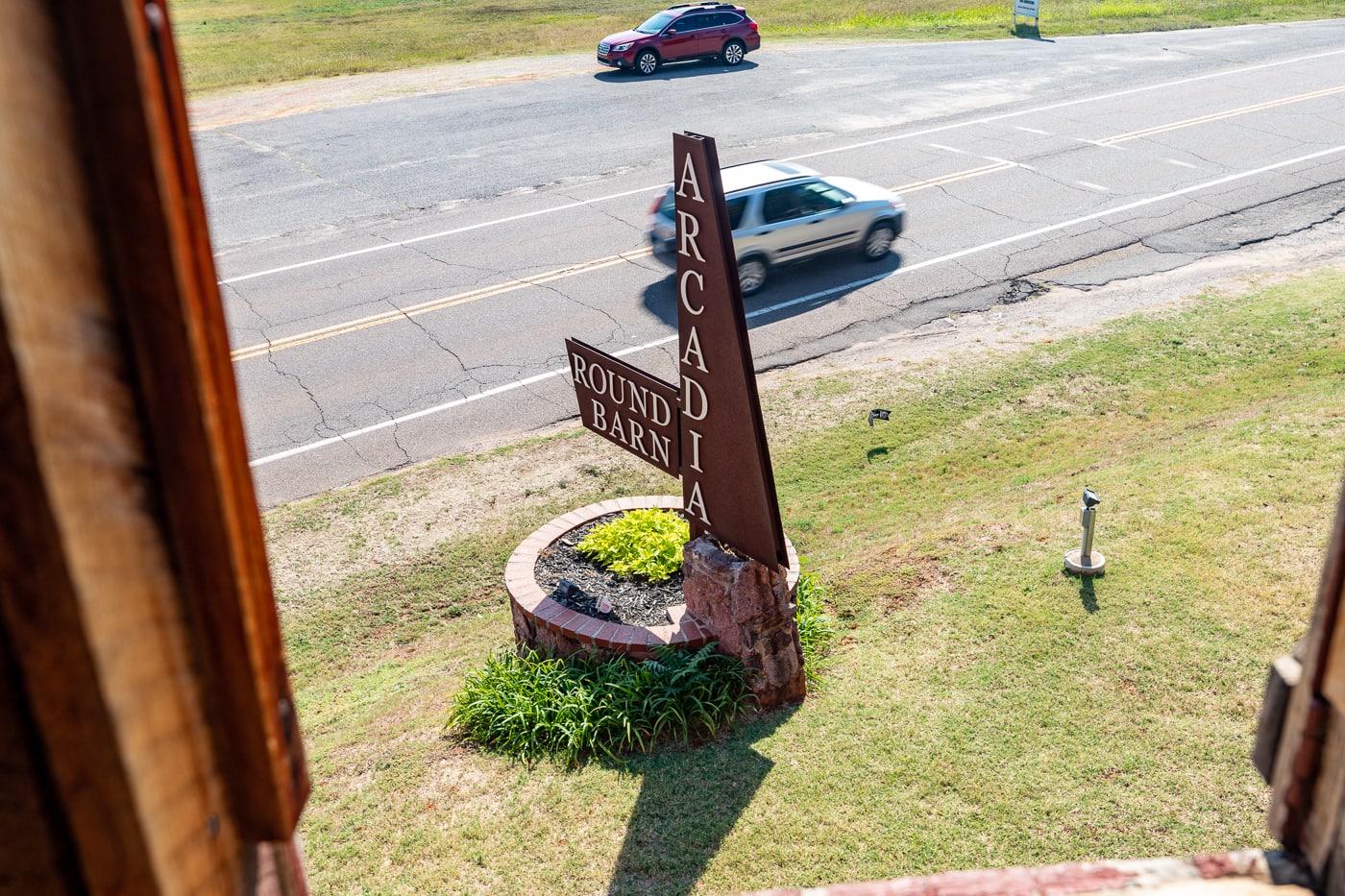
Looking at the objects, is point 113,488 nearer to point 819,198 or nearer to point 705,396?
point 705,396

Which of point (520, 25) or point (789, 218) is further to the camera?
point (520, 25)

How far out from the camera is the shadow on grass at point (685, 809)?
16.2 feet

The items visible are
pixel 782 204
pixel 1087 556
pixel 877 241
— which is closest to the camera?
pixel 1087 556

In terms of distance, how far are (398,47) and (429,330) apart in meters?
22.7

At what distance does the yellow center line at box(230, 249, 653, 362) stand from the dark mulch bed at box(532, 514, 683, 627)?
6289mm

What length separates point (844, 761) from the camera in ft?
18.2

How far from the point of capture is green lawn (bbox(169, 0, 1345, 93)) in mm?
30750

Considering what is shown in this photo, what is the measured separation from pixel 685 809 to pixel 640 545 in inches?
91.7

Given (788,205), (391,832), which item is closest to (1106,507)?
(391,832)

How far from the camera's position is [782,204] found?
14.1 meters

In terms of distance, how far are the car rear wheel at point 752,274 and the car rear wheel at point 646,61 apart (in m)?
15.0

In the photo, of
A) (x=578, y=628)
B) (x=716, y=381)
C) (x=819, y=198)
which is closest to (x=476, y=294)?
(x=819, y=198)

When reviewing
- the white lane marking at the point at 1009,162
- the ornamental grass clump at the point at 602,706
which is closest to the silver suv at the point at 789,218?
the white lane marking at the point at 1009,162

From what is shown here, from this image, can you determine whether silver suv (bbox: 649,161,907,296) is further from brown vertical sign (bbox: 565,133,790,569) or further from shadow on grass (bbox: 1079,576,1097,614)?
shadow on grass (bbox: 1079,576,1097,614)
